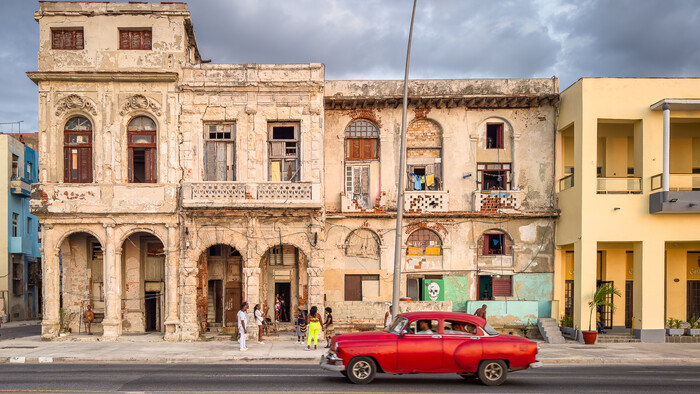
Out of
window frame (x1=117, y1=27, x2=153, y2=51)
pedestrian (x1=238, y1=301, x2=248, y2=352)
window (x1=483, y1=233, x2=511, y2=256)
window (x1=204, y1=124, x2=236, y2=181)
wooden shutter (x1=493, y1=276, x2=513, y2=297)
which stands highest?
window frame (x1=117, y1=27, x2=153, y2=51)

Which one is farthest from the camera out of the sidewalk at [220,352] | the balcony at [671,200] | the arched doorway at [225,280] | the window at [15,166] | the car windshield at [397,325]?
the window at [15,166]

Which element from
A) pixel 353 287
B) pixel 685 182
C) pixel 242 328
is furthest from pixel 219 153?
pixel 685 182

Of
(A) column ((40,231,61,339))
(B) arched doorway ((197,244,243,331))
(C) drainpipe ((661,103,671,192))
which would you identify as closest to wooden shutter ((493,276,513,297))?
(C) drainpipe ((661,103,671,192))

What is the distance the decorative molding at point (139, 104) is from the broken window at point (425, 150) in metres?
10.7

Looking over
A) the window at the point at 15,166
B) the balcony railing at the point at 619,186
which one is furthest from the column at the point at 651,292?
the window at the point at 15,166

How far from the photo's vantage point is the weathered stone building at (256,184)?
2500 cm

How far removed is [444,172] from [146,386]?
17.2 metres

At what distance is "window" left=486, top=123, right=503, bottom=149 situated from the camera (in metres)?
28.1

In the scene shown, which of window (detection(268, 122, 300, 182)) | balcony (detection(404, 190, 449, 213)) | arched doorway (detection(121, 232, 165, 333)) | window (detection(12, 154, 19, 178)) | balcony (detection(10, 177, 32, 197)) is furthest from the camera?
window (detection(12, 154, 19, 178))

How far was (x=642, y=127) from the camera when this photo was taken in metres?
25.1

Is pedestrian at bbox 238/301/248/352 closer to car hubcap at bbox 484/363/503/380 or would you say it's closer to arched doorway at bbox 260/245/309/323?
arched doorway at bbox 260/245/309/323

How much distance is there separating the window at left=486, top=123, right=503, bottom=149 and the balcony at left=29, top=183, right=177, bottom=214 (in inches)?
544

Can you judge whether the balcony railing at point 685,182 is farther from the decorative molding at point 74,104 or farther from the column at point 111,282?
the decorative molding at point 74,104

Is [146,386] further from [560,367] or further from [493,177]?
[493,177]
